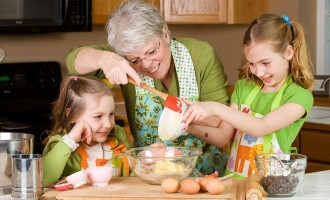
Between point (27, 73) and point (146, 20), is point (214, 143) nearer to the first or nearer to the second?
point (146, 20)

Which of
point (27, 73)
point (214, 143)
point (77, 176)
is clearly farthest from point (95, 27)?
point (77, 176)

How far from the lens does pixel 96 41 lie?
4875 mm

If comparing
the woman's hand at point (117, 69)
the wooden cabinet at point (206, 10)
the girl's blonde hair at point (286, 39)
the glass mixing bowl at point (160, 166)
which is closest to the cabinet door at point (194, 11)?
the wooden cabinet at point (206, 10)

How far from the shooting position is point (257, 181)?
90.8 inches

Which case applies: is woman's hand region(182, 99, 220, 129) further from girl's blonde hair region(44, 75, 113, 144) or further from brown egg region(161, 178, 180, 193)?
girl's blonde hair region(44, 75, 113, 144)

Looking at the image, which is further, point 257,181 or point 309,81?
point 309,81

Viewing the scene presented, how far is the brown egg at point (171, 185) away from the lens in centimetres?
222

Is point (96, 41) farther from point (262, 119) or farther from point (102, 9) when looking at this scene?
point (262, 119)

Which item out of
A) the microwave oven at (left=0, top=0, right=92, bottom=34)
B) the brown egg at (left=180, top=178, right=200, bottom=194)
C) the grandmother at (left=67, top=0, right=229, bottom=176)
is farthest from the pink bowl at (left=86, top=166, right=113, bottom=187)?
the microwave oven at (left=0, top=0, right=92, bottom=34)

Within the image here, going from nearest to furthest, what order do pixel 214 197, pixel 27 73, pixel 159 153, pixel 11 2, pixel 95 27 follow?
pixel 214 197, pixel 159 153, pixel 11 2, pixel 27 73, pixel 95 27

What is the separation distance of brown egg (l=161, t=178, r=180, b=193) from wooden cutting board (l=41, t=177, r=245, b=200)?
0.01 metres

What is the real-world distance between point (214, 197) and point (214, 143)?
0.68 meters

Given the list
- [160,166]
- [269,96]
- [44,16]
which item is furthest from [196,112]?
[44,16]

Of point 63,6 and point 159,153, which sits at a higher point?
point 63,6
